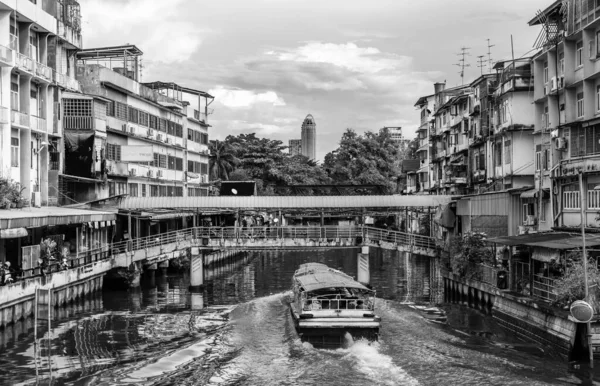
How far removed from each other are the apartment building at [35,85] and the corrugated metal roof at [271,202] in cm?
721

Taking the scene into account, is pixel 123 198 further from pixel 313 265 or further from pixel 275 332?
pixel 275 332

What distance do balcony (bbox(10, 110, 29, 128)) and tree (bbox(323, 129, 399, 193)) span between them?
65.6m

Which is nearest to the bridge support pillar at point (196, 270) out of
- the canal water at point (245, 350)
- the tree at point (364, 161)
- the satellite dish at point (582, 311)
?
the canal water at point (245, 350)

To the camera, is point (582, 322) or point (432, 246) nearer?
point (582, 322)

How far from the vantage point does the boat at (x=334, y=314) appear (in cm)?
3203

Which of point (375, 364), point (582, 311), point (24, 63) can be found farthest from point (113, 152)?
point (582, 311)

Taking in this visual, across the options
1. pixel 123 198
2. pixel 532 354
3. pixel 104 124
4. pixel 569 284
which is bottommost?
pixel 532 354

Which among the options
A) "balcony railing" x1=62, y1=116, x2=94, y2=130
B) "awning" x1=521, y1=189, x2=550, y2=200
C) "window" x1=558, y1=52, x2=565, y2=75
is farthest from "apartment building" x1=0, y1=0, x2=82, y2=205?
"window" x1=558, y1=52, x2=565, y2=75

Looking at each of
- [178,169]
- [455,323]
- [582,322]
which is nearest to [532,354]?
[582,322]

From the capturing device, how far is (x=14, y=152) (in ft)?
152

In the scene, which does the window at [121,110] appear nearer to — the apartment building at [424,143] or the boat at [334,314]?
the boat at [334,314]

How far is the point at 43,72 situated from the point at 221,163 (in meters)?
52.4

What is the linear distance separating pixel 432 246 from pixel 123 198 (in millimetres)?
23397

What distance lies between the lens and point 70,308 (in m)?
42.6
